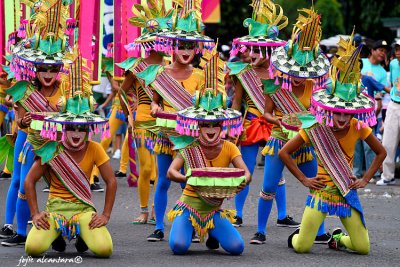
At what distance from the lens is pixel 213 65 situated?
9492 mm

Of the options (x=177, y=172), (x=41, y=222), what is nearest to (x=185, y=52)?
(x=177, y=172)

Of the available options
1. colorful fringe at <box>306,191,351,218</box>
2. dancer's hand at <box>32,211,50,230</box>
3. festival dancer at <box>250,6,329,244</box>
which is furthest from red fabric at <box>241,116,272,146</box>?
dancer's hand at <box>32,211,50,230</box>

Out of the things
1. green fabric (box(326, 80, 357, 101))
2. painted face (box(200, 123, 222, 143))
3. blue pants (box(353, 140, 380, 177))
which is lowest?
blue pants (box(353, 140, 380, 177))

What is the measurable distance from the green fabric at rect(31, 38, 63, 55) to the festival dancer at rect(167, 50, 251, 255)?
4.77ft

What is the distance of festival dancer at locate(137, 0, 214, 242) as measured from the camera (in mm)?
10352

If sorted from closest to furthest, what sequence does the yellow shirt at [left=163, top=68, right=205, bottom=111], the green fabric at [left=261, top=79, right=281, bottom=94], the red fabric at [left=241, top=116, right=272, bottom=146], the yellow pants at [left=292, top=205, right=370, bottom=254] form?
1. the yellow pants at [left=292, top=205, right=370, bottom=254]
2. the green fabric at [left=261, top=79, right=281, bottom=94]
3. the yellow shirt at [left=163, top=68, right=205, bottom=111]
4. the red fabric at [left=241, top=116, right=272, bottom=146]

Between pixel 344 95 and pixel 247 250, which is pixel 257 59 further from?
pixel 247 250

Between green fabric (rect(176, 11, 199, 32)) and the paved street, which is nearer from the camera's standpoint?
the paved street

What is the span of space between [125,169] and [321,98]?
698 cm

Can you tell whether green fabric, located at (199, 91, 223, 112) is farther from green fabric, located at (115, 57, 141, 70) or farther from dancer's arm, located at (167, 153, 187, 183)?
green fabric, located at (115, 57, 141, 70)

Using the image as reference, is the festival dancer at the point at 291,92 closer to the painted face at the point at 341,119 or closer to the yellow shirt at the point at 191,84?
the yellow shirt at the point at 191,84

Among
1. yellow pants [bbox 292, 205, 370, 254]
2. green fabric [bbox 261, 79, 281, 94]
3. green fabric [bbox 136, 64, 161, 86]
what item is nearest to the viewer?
yellow pants [bbox 292, 205, 370, 254]

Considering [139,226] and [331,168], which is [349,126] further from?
[139,226]

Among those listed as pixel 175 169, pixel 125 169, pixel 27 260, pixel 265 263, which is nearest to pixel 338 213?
Result: pixel 265 263
